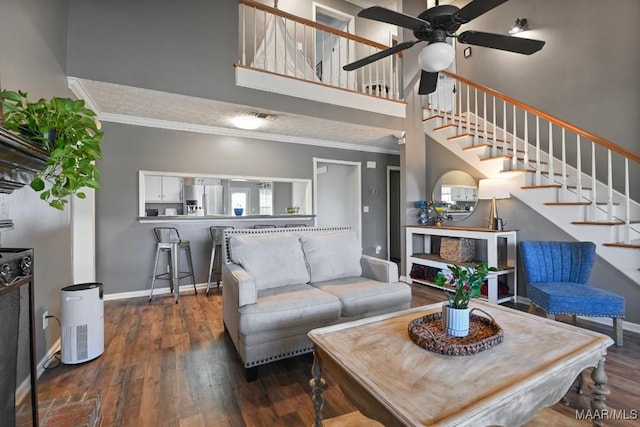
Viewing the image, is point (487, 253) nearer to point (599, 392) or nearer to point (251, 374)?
point (599, 392)

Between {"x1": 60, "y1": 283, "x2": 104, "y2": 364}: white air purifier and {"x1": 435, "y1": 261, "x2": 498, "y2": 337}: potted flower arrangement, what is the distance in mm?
2420

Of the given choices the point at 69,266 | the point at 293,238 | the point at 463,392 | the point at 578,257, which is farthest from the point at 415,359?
the point at 69,266

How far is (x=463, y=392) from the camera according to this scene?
99 cm

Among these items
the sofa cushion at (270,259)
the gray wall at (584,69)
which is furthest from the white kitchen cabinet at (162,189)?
the gray wall at (584,69)

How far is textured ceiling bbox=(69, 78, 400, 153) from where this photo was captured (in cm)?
300

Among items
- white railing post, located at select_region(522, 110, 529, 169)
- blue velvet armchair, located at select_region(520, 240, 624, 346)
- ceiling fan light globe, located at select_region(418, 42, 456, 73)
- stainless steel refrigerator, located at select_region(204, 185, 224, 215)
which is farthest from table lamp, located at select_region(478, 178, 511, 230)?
stainless steel refrigerator, located at select_region(204, 185, 224, 215)

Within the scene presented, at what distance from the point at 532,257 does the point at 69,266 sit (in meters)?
4.20

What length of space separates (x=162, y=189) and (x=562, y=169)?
500 centimetres

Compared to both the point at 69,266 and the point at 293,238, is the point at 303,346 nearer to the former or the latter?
the point at 293,238

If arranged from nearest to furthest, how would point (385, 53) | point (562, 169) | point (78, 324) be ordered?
1. point (78, 324)
2. point (385, 53)
3. point (562, 169)

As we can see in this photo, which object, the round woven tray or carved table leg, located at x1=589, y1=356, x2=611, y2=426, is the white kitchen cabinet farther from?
carved table leg, located at x1=589, y1=356, x2=611, y2=426

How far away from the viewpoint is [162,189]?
422 centimetres

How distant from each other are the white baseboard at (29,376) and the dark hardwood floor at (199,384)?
0.08 meters

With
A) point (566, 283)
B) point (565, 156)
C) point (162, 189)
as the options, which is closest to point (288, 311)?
point (566, 283)
